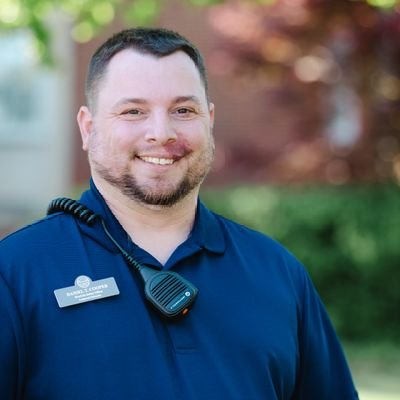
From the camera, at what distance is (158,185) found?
2629 millimetres

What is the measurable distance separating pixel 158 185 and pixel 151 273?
274 mm

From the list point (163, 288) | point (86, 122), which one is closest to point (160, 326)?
point (163, 288)

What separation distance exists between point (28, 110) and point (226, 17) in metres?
4.56

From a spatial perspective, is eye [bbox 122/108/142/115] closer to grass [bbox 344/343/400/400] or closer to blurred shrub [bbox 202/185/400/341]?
grass [bbox 344/343/400/400]

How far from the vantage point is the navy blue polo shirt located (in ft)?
7.70

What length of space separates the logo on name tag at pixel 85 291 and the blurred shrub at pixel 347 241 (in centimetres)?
699

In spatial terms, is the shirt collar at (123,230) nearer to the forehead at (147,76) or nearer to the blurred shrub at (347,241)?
the forehead at (147,76)

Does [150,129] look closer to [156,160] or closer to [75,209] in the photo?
[156,160]

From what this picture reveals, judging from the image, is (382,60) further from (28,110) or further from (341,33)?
(28,110)

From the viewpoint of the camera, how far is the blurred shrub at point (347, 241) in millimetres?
9211

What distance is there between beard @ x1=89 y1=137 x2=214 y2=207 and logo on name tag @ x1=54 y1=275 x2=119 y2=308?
292 mm

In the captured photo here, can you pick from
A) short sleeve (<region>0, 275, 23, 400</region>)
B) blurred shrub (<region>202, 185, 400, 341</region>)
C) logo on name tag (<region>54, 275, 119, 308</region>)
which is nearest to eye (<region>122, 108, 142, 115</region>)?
logo on name tag (<region>54, 275, 119, 308</region>)

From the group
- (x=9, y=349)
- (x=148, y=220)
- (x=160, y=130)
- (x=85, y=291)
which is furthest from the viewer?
(x=148, y=220)

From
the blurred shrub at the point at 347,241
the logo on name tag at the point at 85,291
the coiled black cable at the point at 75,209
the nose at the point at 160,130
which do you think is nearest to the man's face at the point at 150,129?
the nose at the point at 160,130
